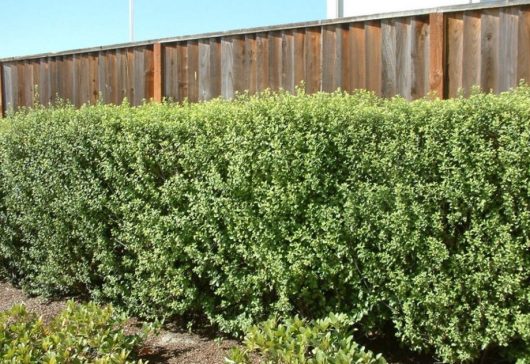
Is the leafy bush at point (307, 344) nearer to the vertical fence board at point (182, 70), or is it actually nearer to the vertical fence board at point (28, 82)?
the vertical fence board at point (182, 70)

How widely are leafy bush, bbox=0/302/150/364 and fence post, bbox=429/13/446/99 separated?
118 inches

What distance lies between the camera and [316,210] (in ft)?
15.6

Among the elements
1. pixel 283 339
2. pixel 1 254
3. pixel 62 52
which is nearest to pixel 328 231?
pixel 283 339

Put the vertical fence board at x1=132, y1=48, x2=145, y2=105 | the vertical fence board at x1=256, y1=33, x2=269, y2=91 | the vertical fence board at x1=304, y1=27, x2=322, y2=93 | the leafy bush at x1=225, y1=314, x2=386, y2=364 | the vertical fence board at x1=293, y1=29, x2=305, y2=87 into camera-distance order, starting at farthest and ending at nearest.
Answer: the vertical fence board at x1=132, y1=48, x2=145, y2=105 → the vertical fence board at x1=256, y1=33, x2=269, y2=91 → the vertical fence board at x1=293, y1=29, x2=305, y2=87 → the vertical fence board at x1=304, y1=27, x2=322, y2=93 → the leafy bush at x1=225, y1=314, x2=386, y2=364

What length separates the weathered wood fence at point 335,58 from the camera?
4.91 meters

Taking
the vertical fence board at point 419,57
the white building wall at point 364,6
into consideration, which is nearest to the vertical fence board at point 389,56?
the vertical fence board at point 419,57

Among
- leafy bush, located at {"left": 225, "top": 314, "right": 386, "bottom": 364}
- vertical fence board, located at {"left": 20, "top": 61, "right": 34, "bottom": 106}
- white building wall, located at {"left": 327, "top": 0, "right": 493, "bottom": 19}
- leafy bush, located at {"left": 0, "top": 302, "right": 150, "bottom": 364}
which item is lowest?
leafy bush, located at {"left": 0, "top": 302, "right": 150, "bottom": 364}

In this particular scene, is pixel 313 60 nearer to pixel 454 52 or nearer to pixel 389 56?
pixel 389 56

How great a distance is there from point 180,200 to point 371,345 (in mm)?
1904

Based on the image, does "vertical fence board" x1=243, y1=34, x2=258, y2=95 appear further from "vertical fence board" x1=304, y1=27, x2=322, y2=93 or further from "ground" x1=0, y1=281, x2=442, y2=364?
"ground" x1=0, y1=281, x2=442, y2=364

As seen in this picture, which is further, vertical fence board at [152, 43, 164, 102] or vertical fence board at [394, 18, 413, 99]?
vertical fence board at [152, 43, 164, 102]

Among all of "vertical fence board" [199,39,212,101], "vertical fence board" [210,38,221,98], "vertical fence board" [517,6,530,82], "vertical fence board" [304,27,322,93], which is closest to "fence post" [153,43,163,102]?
"vertical fence board" [199,39,212,101]

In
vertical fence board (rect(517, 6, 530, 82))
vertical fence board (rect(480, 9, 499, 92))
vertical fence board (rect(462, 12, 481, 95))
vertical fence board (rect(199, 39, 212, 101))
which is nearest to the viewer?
vertical fence board (rect(517, 6, 530, 82))

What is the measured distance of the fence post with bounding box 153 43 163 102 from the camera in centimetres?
733
